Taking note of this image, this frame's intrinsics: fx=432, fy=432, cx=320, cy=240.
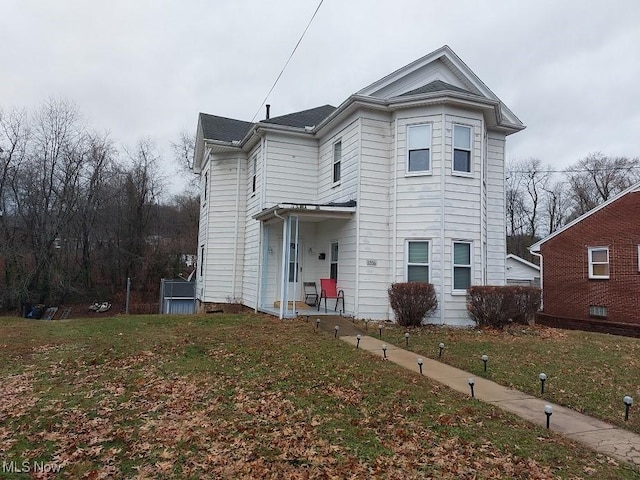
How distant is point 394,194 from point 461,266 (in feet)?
8.71

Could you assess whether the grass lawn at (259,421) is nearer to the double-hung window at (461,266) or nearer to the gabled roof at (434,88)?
the double-hung window at (461,266)

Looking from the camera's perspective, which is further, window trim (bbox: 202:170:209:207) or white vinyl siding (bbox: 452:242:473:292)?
window trim (bbox: 202:170:209:207)

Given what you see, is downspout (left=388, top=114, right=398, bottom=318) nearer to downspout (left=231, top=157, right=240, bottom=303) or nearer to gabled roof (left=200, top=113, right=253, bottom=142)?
downspout (left=231, top=157, right=240, bottom=303)

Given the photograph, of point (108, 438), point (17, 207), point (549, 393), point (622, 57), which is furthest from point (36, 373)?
point (17, 207)

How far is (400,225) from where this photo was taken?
11859 mm

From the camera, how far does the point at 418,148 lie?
11.9m

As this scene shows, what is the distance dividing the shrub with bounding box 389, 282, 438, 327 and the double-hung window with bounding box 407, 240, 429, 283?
0.74 meters

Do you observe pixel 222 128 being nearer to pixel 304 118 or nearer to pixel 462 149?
pixel 304 118

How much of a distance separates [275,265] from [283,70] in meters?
6.22

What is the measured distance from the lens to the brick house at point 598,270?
16.2 m

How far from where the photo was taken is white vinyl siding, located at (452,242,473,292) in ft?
38.0

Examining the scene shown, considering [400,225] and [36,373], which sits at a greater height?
[400,225]

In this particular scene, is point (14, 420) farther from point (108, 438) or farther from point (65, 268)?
point (65, 268)

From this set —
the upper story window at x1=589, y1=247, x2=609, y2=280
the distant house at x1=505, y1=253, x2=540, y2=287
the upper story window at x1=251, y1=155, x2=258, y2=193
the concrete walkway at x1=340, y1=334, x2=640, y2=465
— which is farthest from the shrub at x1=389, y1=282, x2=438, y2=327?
the distant house at x1=505, y1=253, x2=540, y2=287
